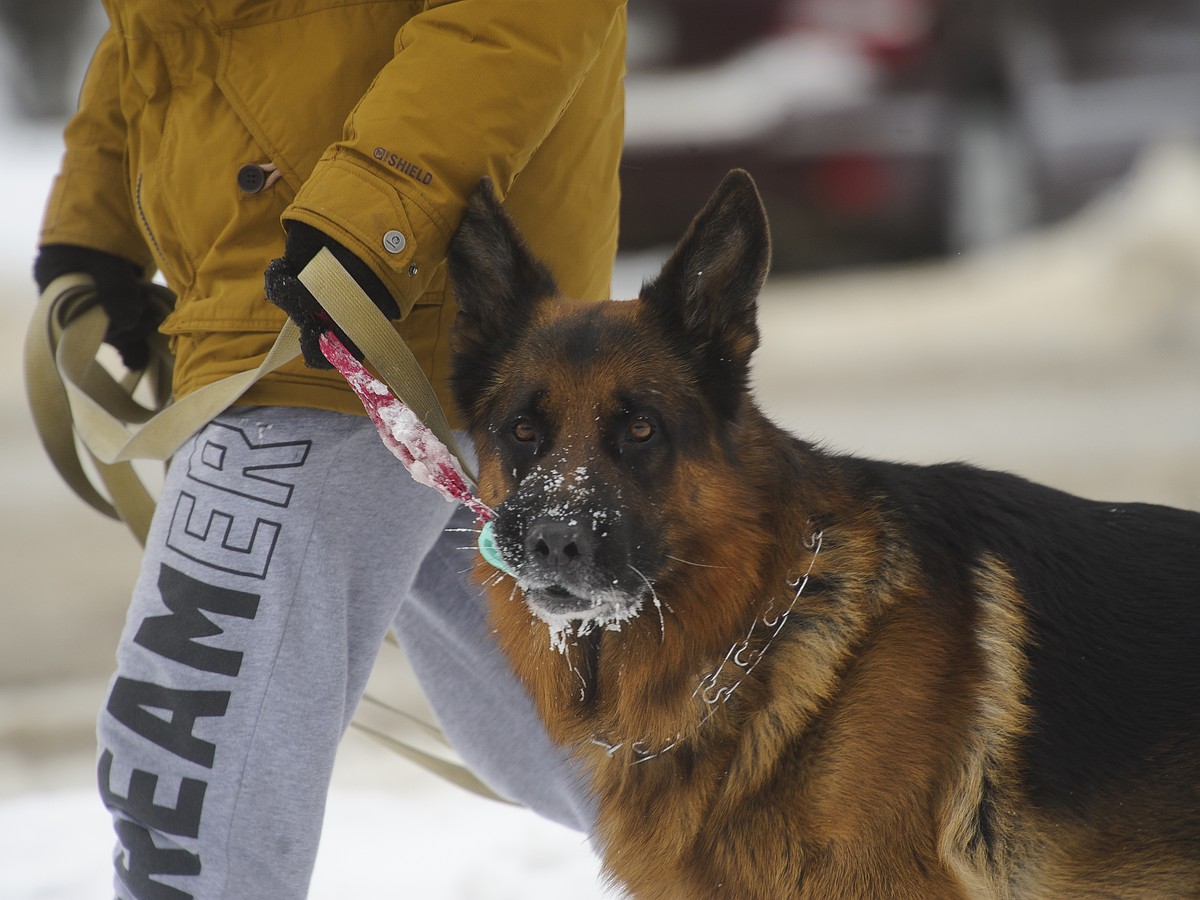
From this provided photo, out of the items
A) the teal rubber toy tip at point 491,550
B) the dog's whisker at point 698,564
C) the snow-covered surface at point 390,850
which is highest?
the dog's whisker at point 698,564

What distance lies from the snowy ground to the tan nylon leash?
0.81 metres

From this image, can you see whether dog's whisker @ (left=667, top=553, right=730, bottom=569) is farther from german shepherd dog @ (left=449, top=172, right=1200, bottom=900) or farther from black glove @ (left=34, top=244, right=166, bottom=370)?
black glove @ (left=34, top=244, right=166, bottom=370)

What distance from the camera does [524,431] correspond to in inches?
83.5

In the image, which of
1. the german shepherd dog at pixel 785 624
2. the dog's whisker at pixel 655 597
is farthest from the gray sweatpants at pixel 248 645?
the dog's whisker at pixel 655 597

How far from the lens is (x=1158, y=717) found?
1.96 metres

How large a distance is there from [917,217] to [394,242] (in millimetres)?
9817

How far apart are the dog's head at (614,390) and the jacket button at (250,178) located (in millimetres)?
361

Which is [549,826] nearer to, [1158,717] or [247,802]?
[247,802]

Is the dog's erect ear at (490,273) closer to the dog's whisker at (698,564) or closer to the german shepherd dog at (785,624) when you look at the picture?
the german shepherd dog at (785,624)

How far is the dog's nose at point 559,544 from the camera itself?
1.86m

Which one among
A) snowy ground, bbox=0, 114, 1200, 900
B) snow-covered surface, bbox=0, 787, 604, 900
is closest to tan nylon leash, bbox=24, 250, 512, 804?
snow-covered surface, bbox=0, 787, 604, 900

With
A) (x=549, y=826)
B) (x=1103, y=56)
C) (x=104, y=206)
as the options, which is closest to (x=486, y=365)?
(x=104, y=206)

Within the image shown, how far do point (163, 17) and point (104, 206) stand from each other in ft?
2.10

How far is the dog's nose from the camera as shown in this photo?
73.0 inches
